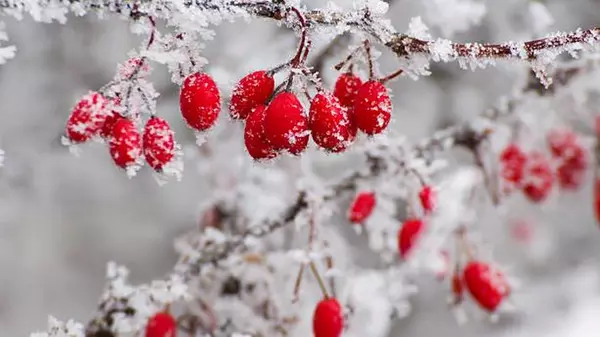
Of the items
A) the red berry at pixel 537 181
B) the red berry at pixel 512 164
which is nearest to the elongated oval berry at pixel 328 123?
the red berry at pixel 512 164

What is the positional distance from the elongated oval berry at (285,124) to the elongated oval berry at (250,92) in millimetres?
43

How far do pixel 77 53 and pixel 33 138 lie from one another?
438 millimetres

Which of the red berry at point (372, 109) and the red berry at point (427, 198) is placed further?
the red berry at point (427, 198)

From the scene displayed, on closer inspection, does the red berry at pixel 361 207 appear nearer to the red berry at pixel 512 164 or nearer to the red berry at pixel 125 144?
the red berry at pixel 512 164

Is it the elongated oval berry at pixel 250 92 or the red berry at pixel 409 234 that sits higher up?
the red berry at pixel 409 234

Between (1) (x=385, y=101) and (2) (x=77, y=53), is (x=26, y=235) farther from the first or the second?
(1) (x=385, y=101)

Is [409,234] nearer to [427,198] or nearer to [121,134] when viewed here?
[427,198]

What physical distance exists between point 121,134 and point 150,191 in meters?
2.55

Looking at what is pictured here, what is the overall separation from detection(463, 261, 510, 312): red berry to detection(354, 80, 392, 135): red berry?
0.88 meters

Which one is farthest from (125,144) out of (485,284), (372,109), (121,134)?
(485,284)

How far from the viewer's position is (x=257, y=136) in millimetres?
808

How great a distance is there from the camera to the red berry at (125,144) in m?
0.82

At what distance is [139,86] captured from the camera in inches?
32.6

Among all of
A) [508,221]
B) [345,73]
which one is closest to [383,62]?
[508,221]
